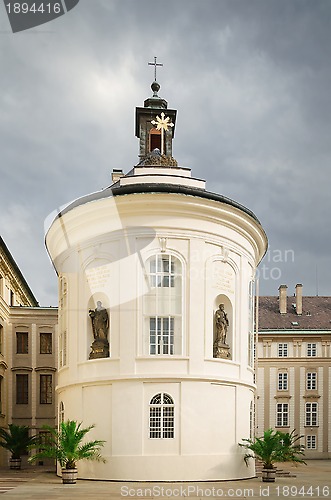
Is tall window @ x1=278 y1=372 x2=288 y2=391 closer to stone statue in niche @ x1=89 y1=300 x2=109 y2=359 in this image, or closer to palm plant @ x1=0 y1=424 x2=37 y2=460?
palm plant @ x1=0 y1=424 x2=37 y2=460

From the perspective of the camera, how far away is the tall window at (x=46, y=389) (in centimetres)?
4328

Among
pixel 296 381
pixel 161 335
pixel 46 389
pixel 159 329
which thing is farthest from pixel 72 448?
pixel 296 381

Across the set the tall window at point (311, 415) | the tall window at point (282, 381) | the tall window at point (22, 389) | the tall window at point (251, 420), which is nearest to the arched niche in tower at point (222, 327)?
the tall window at point (251, 420)

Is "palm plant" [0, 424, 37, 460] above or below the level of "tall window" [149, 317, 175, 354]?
below

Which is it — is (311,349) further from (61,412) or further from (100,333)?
(100,333)

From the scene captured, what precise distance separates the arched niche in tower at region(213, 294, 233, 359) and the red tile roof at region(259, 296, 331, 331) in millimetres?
37548

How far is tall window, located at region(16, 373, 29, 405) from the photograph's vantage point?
4312 centimetres

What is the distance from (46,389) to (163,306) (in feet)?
67.0

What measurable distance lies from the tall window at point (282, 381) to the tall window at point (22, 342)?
26977mm

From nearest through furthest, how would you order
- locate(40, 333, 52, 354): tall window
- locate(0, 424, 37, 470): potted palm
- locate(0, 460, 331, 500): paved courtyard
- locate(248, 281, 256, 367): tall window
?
1. locate(0, 460, 331, 500): paved courtyard
2. locate(248, 281, 256, 367): tall window
3. locate(0, 424, 37, 470): potted palm
4. locate(40, 333, 52, 354): tall window

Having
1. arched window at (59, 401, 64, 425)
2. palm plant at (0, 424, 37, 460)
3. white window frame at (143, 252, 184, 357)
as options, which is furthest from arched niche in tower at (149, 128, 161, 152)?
palm plant at (0, 424, 37, 460)

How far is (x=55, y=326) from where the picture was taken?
1741 inches

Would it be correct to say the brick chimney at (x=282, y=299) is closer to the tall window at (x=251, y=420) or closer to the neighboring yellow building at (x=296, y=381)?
the neighboring yellow building at (x=296, y=381)

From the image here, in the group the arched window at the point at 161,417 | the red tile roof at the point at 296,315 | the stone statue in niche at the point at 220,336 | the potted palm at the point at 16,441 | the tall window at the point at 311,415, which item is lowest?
the tall window at the point at 311,415
